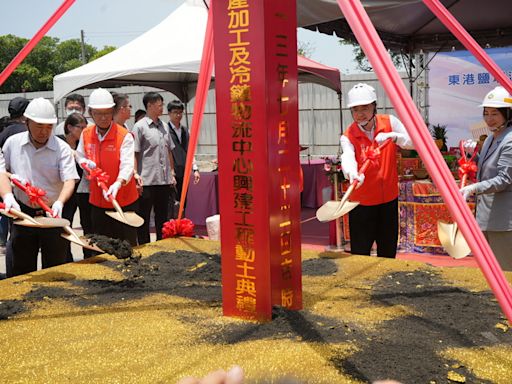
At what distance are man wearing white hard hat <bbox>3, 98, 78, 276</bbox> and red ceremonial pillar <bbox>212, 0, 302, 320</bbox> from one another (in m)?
1.19

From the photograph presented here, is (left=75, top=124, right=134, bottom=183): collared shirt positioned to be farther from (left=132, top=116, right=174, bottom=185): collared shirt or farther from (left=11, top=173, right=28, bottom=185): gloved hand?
(left=132, top=116, right=174, bottom=185): collared shirt

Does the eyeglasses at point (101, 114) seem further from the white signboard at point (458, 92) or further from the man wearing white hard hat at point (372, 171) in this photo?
the white signboard at point (458, 92)

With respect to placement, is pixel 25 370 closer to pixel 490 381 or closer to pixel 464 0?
pixel 490 381

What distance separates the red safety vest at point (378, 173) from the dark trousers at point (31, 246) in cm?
155

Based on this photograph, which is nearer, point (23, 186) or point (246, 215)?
point (246, 215)

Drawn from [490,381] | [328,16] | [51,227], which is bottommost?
[490,381]

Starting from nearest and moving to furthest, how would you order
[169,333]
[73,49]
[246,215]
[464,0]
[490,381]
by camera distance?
1. [490,381]
2. [169,333]
3. [246,215]
4. [464,0]
5. [73,49]

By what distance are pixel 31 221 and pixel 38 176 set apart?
402mm

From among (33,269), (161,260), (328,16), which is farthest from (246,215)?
(328,16)

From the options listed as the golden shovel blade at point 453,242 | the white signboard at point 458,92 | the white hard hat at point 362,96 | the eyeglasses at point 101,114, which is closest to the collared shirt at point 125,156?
the eyeglasses at point 101,114

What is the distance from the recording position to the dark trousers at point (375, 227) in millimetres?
2982

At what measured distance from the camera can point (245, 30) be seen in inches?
75.4

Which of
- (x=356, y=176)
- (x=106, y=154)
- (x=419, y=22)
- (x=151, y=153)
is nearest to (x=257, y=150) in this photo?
(x=356, y=176)

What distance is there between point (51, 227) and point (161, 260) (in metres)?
0.57
